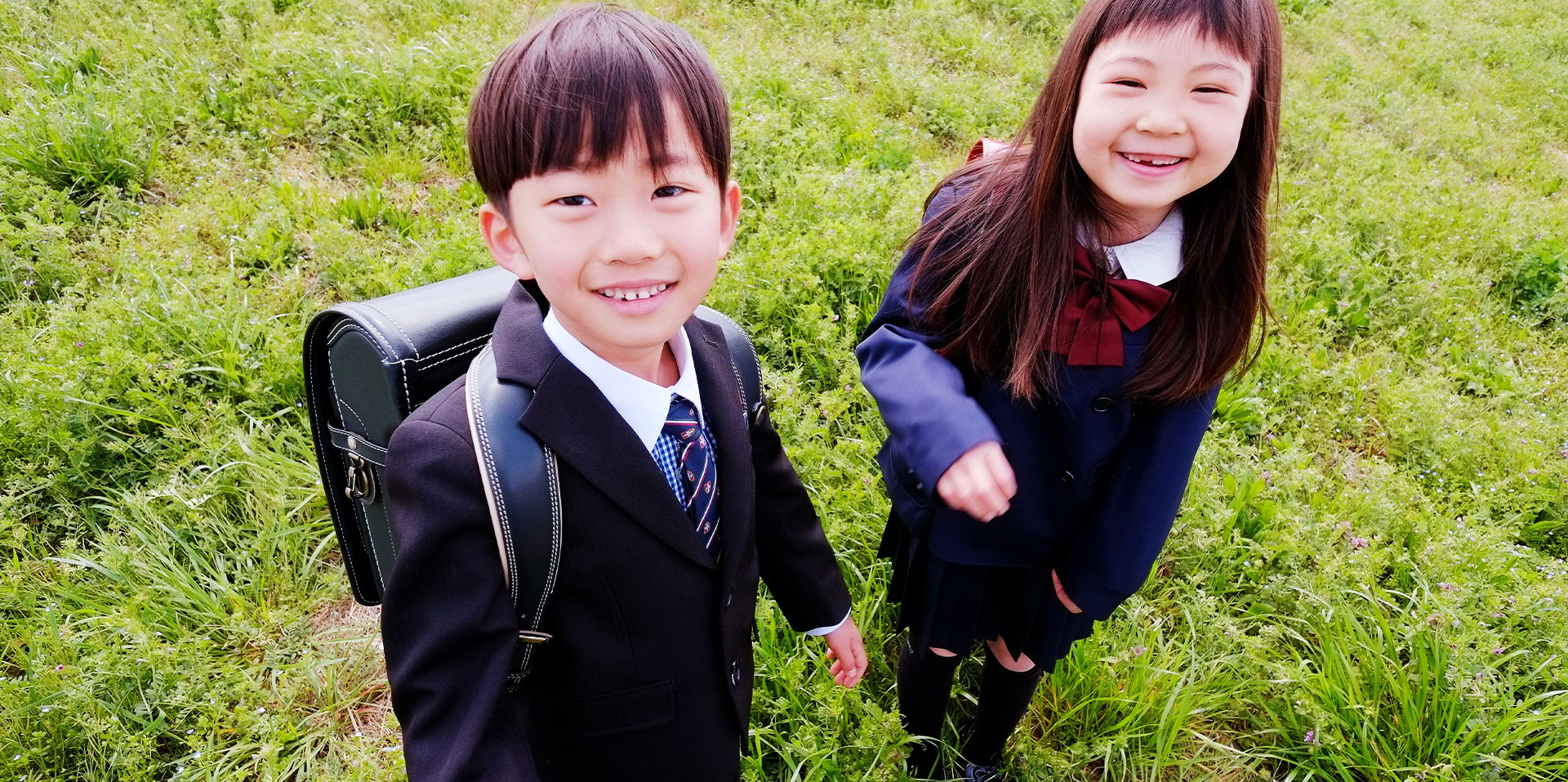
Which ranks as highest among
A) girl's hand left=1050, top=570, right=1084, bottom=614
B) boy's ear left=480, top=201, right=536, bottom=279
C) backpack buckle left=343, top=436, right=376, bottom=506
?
boy's ear left=480, top=201, right=536, bottom=279

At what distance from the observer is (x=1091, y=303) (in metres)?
1.52

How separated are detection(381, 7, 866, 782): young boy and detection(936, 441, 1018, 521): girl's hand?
33 cm

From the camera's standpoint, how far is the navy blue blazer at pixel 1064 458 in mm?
1556

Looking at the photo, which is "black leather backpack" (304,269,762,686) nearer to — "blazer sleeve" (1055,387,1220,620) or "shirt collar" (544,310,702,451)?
"shirt collar" (544,310,702,451)

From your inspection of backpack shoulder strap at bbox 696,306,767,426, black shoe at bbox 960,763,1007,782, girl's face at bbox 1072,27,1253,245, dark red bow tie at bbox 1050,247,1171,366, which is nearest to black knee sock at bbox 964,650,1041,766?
black shoe at bbox 960,763,1007,782

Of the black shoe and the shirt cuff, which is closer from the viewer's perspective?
the shirt cuff

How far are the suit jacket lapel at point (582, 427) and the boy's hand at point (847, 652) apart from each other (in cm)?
67

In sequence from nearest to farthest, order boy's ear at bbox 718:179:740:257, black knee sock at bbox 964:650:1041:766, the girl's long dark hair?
boy's ear at bbox 718:179:740:257 → the girl's long dark hair → black knee sock at bbox 964:650:1041:766

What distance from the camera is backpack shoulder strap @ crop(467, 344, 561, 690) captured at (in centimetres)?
115

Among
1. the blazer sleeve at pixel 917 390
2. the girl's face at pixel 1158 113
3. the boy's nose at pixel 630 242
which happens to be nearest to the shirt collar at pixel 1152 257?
the girl's face at pixel 1158 113

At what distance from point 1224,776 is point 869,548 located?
1.09 meters

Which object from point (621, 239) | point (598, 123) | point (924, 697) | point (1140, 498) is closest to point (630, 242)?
point (621, 239)

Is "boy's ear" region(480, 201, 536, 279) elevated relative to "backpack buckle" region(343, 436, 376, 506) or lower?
elevated

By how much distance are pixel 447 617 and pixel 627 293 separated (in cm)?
47
